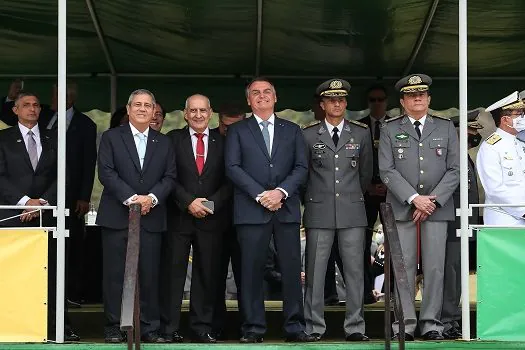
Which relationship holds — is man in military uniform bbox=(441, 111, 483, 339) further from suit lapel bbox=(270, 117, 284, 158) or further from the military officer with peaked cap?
suit lapel bbox=(270, 117, 284, 158)

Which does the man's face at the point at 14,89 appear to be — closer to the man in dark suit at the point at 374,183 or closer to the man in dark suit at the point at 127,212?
the man in dark suit at the point at 127,212

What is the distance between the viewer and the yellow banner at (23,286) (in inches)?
319

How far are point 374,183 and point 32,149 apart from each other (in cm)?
306

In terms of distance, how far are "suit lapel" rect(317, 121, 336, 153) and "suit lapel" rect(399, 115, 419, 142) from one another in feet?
1.74

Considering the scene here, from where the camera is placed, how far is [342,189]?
873cm

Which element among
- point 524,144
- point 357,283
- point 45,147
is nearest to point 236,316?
point 357,283

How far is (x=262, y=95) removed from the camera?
864 centimetres

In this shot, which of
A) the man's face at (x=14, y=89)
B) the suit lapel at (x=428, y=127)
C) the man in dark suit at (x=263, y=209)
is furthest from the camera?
the man's face at (x=14, y=89)

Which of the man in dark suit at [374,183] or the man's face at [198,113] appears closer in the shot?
the man's face at [198,113]

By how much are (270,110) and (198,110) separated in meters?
0.55

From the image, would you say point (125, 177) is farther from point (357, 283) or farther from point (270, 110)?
point (357, 283)

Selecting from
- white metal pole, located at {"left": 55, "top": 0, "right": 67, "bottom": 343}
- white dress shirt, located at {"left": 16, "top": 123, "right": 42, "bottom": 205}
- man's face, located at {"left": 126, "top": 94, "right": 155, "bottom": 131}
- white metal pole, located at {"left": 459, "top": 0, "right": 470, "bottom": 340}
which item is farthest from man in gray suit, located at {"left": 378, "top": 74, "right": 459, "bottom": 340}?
white dress shirt, located at {"left": 16, "top": 123, "right": 42, "bottom": 205}

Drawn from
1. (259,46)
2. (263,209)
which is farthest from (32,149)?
(259,46)

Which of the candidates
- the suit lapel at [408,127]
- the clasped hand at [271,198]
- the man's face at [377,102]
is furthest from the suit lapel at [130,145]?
the man's face at [377,102]
